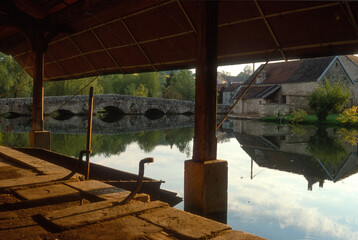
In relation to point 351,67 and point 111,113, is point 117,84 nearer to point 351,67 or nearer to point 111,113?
point 111,113

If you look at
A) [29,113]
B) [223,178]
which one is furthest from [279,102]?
[223,178]

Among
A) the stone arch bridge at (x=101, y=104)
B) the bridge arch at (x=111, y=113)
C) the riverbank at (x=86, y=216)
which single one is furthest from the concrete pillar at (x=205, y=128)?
the bridge arch at (x=111, y=113)

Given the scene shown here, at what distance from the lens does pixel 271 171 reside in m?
11.0

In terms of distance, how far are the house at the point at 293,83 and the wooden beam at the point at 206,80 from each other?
25.9 m

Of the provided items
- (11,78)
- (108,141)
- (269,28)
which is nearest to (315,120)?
(108,141)

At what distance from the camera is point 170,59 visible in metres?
5.76

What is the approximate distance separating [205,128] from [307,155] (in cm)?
1068

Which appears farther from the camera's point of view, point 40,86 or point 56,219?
point 40,86

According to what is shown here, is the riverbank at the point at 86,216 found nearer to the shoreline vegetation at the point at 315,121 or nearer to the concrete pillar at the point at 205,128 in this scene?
the concrete pillar at the point at 205,128

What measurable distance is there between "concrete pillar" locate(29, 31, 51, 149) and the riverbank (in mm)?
4257

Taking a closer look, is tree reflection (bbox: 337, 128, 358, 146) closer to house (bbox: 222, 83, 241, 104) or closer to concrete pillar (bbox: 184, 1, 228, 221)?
concrete pillar (bbox: 184, 1, 228, 221)

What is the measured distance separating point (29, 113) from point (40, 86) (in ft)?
75.6

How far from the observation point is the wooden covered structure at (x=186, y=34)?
152 inches

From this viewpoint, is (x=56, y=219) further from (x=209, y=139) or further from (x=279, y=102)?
(x=279, y=102)
